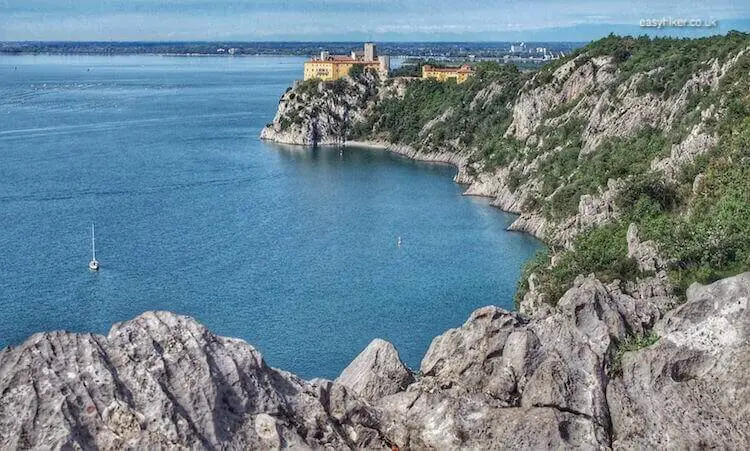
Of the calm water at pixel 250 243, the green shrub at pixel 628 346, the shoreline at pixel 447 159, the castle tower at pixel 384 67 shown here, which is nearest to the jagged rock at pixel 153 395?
the green shrub at pixel 628 346

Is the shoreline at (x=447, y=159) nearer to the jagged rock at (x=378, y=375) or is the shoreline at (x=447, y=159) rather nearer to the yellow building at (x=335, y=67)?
the yellow building at (x=335, y=67)

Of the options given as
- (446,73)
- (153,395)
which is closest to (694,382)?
(153,395)

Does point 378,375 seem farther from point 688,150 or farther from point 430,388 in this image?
point 688,150

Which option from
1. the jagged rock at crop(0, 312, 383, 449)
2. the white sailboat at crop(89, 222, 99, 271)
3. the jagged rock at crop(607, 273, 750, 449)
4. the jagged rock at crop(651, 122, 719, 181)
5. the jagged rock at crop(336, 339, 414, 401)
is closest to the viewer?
the jagged rock at crop(0, 312, 383, 449)

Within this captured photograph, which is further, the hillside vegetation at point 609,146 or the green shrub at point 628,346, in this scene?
the hillside vegetation at point 609,146

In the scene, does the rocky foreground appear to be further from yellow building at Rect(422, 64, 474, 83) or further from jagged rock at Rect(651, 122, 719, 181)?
yellow building at Rect(422, 64, 474, 83)

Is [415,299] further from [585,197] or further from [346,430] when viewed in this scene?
[346,430]

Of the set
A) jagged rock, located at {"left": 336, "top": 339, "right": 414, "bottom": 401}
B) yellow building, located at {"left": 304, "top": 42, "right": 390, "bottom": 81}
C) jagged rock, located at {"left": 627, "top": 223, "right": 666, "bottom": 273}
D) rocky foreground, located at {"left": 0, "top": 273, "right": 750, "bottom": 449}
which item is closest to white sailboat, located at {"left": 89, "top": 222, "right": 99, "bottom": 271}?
jagged rock, located at {"left": 627, "top": 223, "right": 666, "bottom": 273}

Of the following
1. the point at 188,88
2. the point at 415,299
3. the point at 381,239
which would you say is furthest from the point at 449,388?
the point at 188,88
